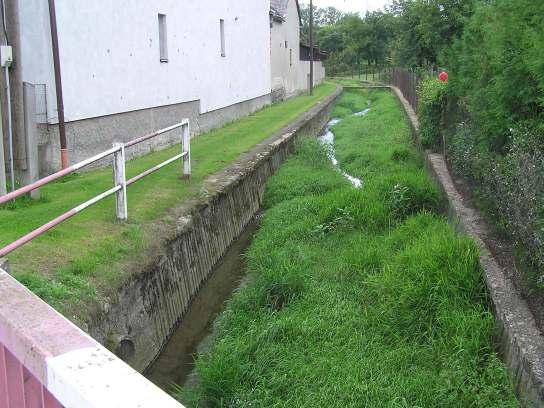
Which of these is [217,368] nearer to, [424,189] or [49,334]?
[49,334]

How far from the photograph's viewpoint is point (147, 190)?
8195 millimetres

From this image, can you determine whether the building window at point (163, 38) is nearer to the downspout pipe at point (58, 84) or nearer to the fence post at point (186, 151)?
the downspout pipe at point (58, 84)

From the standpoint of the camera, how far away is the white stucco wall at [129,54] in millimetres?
8977

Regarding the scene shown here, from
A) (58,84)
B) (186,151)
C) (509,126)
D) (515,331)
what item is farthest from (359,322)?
(58,84)

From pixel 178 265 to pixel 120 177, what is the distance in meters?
1.15

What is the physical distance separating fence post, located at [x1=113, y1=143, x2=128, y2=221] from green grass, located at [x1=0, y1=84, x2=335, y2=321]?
117 millimetres

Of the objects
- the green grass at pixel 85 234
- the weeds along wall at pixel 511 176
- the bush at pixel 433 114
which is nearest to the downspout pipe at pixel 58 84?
the green grass at pixel 85 234

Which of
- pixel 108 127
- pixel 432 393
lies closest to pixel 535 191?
pixel 432 393

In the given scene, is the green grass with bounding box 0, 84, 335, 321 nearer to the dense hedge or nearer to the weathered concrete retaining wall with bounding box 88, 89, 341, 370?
the weathered concrete retaining wall with bounding box 88, 89, 341, 370

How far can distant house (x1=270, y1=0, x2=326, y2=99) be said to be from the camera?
29.5 m

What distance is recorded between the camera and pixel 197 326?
631 centimetres

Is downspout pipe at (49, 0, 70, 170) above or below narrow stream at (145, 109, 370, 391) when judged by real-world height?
above

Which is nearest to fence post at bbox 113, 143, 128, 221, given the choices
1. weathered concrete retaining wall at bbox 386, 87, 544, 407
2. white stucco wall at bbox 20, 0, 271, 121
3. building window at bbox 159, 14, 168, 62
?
white stucco wall at bbox 20, 0, 271, 121

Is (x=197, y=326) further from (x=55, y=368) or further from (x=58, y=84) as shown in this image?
(x=55, y=368)
